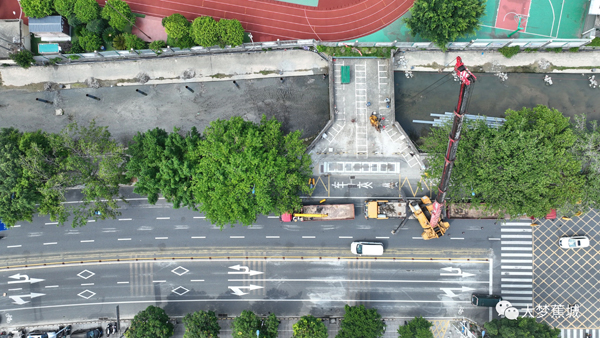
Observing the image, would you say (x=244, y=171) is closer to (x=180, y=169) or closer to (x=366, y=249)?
(x=180, y=169)

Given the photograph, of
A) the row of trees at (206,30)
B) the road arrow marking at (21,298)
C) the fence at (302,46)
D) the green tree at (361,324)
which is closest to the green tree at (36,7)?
the fence at (302,46)

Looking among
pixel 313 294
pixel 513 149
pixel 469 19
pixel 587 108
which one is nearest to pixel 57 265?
pixel 313 294

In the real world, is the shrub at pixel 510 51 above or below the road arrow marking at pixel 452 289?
above

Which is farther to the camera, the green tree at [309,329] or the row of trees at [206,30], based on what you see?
the row of trees at [206,30]

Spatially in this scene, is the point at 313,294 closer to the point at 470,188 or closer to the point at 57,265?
the point at 470,188

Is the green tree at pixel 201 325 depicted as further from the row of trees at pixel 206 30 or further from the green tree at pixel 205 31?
the row of trees at pixel 206 30

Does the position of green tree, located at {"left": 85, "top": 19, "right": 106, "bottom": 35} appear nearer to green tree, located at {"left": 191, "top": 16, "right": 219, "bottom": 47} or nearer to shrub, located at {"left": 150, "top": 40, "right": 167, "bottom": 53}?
shrub, located at {"left": 150, "top": 40, "right": 167, "bottom": 53}
